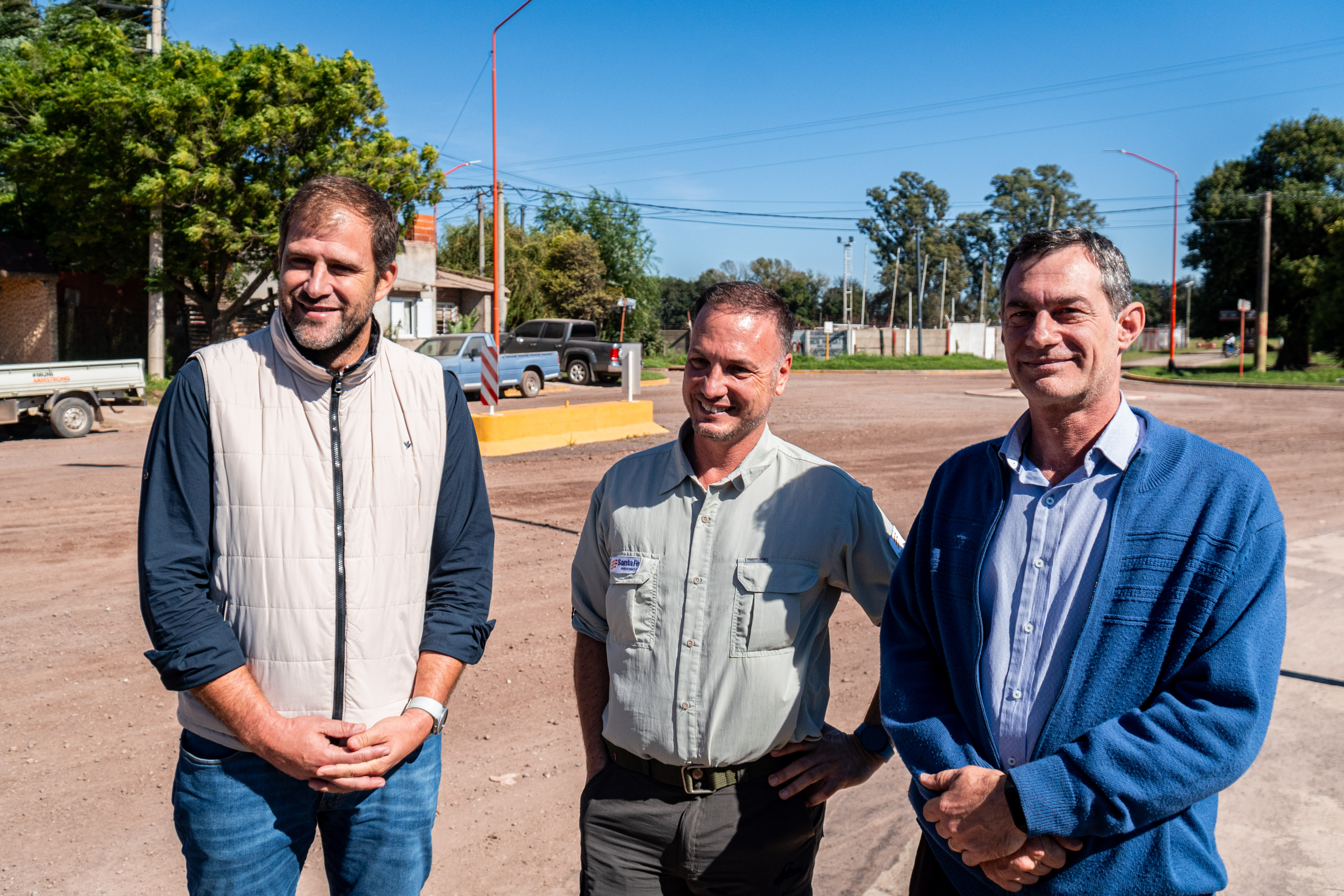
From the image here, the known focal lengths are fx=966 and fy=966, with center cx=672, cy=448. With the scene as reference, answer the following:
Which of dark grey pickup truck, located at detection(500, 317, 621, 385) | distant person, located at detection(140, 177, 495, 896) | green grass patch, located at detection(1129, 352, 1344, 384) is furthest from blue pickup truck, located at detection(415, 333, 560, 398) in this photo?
green grass patch, located at detection(1129, 352, 1344, 384)

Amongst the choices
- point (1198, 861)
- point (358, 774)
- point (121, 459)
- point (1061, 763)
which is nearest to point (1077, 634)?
point (1061, 763)

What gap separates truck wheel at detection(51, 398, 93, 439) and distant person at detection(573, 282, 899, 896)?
53.5 ft

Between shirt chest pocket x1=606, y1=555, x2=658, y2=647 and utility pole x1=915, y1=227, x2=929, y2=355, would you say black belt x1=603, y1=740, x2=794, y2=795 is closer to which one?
shirt chest pocket x1=606, y1=555, x2=658, y2=647

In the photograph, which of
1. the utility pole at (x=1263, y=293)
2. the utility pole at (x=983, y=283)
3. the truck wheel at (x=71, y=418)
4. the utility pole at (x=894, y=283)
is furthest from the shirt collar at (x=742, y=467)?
the utility pole at (x=983, y=283)

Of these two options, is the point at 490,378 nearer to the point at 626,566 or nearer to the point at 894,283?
the point at 626,566

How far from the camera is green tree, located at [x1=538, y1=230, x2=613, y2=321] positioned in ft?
147

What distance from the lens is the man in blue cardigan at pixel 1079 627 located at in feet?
5.81

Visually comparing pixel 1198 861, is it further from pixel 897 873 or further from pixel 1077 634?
pixel 897 873

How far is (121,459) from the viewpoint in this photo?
1354 centimetres

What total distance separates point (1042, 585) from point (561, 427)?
12956 mm

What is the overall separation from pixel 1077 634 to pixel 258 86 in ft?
82.1

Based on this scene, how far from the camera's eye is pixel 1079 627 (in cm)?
191

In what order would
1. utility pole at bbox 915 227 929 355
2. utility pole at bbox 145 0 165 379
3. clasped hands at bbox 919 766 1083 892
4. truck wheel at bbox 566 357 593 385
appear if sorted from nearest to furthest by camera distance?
1. clasped hands at bbox 919 766 1083 892
2. utility pole at bbox 145 0 165 379
3. truck wheel at bbox 566 357 593 385
4. utility pole at bbox 915 227 929 355

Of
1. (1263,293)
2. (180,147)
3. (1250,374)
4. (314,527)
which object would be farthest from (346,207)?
(1263,293)
